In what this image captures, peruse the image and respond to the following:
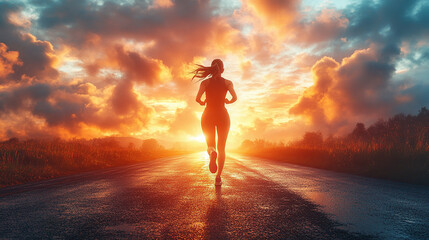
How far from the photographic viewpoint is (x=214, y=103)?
5852 millimetres

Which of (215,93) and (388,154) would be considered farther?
(388,154)

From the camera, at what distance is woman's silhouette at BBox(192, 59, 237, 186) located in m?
5.85

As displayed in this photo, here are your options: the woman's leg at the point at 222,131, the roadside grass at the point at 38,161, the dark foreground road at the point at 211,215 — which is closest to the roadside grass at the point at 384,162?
the dark foreground road at the point at 211,215

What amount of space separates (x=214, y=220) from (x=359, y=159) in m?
12.7

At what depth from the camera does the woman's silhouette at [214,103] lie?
19.2 ft

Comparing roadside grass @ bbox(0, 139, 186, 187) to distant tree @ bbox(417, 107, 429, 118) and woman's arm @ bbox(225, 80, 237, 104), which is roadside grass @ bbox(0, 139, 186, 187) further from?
distant tree @ bbox(417, 107, 429, 118)

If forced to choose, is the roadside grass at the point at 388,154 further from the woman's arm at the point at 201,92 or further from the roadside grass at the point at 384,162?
the woman's arm at the point at 201,92

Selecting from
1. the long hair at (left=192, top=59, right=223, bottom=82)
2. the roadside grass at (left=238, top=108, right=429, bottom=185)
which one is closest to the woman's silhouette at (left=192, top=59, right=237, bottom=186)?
the long hair at (left=192, top=59, right=223, bottom=82)

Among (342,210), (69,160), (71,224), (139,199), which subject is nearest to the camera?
(71,224)

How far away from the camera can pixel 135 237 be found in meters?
2.69

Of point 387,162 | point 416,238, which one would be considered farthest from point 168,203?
point 387,162

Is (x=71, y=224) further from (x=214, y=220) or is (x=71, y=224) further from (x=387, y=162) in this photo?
(x=387, y=162)

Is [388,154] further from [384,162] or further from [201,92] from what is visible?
[201,92]

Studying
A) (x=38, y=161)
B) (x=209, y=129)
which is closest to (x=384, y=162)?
(x=209, y=129)
